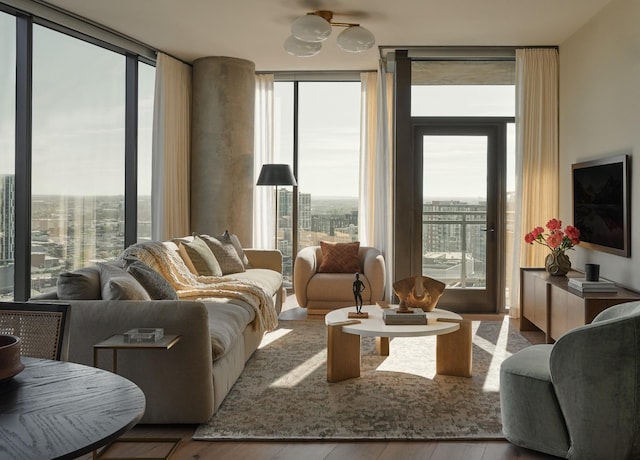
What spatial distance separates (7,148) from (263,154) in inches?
133

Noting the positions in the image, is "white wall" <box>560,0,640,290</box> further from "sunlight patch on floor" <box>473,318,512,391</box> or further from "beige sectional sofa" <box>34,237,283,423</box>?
Result: "beige sectional sofa" <box>34,237,283,423</box>

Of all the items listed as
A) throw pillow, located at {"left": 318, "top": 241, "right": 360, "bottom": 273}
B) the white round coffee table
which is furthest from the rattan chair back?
throw pillow, located at {"left": 318, "top": 241, "right": 360, "bottom": 273}

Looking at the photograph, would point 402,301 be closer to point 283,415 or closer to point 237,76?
point 283,415

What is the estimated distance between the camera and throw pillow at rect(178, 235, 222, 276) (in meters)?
5.33

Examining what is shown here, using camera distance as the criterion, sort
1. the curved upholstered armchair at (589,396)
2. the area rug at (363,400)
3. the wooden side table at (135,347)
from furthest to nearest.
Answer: the area rug at (363,400)
the wooden side table at (135,347)
the curved upholstered armchair at (589,396)

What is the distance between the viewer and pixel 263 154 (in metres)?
7.62

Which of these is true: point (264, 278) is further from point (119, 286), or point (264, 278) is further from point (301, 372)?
point (119, 286)

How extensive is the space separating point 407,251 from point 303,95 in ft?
8.35

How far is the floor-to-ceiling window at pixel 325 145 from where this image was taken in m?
7.72

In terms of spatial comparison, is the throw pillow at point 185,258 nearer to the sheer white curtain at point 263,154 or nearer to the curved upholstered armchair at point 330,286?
the curved upholstered armchair at point 330,286

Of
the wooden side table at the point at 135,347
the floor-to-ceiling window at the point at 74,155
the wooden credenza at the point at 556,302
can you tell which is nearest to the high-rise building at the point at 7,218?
the floor-to-ceiling window at the point at 74,155

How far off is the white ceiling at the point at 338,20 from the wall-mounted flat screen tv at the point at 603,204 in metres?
1.35

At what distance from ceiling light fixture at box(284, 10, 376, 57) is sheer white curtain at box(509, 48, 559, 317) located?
1.95 m

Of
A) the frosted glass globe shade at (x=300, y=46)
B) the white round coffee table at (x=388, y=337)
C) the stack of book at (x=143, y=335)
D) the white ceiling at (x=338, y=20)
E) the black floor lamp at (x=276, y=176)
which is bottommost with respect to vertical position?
the white round coffee table at (x=388, y=337)
